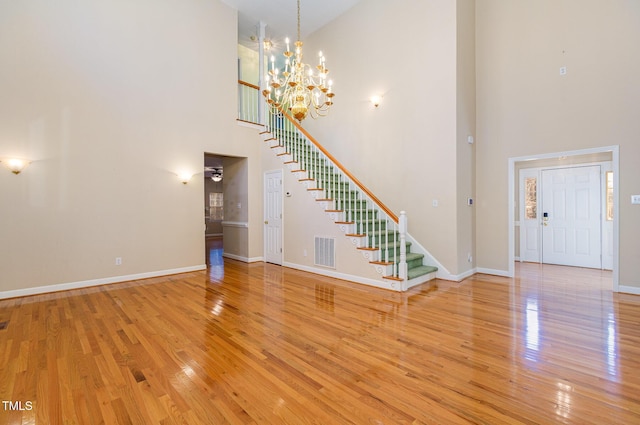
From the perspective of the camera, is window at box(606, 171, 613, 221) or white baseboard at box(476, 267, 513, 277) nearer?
white baseboard at box(476, 267, 513, 277)

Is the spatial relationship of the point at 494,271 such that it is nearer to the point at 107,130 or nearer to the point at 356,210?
the point at 356,210

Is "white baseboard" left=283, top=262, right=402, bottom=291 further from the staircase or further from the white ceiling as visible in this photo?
the white ceiling

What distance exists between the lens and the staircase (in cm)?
467

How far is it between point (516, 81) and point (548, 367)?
492 cm

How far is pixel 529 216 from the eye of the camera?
276 inches

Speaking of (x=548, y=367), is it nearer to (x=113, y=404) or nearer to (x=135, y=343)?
(x=113, y=404)

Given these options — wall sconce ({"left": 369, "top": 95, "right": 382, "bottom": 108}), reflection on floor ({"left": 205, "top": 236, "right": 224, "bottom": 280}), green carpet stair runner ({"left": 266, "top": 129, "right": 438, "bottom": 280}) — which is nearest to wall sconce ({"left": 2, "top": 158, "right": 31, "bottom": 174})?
reflection on floor ({"left": 205, "top": 236, "right": 224, "bottom": 280})

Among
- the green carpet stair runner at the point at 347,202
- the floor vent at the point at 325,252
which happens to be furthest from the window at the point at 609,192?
the floor vent at the point at 325,252

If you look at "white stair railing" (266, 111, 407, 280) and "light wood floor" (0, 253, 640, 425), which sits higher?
"white stair railing" (266, 111, 407, 280)

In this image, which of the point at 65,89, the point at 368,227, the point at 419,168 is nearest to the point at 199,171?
the point at 65,89

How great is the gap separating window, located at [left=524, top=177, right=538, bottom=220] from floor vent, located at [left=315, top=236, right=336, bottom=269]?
5002 mm

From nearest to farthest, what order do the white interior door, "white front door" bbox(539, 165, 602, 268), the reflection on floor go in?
the reflection on floor
"white front door" bbox(539, 165, 602, 268)
the white interior door

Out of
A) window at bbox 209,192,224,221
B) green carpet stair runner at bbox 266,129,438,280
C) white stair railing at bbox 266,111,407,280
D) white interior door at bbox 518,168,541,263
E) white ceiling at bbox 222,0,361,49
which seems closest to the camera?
white stair railing at bbox 266,111,407,280

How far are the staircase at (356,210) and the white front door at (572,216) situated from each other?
3537 millimetres
